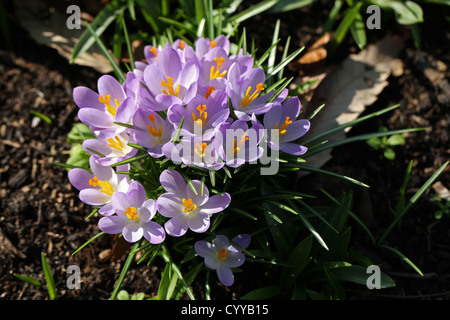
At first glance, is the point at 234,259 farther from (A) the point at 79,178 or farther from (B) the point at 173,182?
(A) the point at 79,178

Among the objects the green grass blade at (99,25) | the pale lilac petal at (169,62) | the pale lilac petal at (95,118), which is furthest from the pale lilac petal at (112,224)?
the green grass blade at (99,25)

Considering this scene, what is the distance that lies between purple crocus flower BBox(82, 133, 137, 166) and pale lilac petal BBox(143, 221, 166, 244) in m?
0.26

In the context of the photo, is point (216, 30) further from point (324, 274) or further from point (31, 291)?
point (31, 291)

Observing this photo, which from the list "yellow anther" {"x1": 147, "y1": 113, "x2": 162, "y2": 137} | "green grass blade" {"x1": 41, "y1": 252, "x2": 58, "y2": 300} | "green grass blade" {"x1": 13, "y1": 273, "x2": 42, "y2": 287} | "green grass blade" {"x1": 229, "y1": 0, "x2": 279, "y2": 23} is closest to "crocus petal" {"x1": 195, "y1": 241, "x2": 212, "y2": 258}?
"yellow anther" {"x1": 147, "y1": 113, "x2": 162, "y2": 137}

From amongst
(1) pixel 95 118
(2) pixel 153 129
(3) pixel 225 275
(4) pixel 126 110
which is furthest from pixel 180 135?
(3) pixel 225 275

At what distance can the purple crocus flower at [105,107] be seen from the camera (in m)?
1.48

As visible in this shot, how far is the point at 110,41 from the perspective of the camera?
2473 mm

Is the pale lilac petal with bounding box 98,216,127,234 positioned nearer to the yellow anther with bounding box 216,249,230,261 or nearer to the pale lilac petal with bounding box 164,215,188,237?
the pale lilac petal with bounding box 164,215,188,237

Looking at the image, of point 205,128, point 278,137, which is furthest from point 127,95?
point 278,137

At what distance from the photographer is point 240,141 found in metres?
1.45

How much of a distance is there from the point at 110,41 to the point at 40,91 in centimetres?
48

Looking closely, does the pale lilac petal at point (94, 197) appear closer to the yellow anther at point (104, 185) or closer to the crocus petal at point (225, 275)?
the yellow anther at point (104, 185)

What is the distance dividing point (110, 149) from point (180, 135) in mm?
270

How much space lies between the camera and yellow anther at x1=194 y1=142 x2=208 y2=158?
142 centimetres
